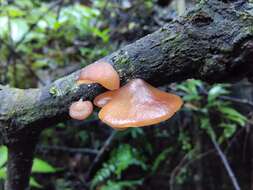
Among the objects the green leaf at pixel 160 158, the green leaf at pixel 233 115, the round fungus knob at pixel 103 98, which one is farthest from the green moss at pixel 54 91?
the green leaf at pixel 160 158

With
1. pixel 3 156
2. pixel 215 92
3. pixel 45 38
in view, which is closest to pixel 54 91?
pixel 3 156

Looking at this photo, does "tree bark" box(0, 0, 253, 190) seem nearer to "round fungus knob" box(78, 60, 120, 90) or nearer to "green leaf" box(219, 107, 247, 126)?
"round fungus knob" box(78, 60, 120, 90)

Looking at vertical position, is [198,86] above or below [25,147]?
below

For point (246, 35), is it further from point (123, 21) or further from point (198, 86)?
point (123, 21)

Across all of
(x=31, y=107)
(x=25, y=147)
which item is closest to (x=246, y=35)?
(x=31, y=107)

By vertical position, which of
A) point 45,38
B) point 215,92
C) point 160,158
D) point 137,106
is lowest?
point 160,158

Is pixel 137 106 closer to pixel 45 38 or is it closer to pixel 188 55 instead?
pixel 188 55

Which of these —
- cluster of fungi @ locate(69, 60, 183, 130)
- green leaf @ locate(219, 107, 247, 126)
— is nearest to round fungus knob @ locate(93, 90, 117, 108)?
cluster of fungi @ locate(69, 60, 183, 130)
